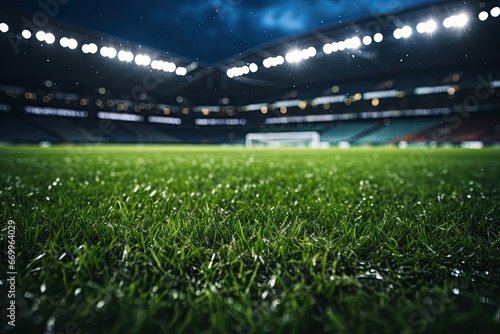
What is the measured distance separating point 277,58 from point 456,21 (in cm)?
1586

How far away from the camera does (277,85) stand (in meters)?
38.0

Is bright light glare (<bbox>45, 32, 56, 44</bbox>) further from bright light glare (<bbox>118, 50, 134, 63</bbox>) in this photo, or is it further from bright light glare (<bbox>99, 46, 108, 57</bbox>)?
bright light glare (<bbox>118, 50, 134, 63</bbox>)

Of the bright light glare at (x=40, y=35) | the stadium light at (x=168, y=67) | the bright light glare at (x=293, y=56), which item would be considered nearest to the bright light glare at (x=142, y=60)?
the stadium light at (x=168, y=67)

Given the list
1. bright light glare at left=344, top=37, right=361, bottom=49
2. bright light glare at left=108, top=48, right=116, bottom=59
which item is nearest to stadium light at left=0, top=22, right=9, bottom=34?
bright light glare at left=108, top=48, right=116, bottom=59

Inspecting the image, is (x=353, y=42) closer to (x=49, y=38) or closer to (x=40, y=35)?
(x=49, y=38)

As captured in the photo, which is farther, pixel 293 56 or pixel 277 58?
pixel 293 56

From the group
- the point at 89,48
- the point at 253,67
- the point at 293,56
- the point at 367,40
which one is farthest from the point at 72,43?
the point at 367,40

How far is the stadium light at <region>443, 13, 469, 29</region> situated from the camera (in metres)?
21.9

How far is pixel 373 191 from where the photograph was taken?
250cm

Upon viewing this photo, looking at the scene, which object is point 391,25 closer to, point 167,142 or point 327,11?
point 327,11

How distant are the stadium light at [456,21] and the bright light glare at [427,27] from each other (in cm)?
76

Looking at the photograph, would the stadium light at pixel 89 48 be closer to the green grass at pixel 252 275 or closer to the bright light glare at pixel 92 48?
the bright light glare at pixel 92 48

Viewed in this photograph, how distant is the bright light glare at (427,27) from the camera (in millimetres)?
22652

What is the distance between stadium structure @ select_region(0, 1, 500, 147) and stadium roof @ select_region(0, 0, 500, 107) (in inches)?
5.1
